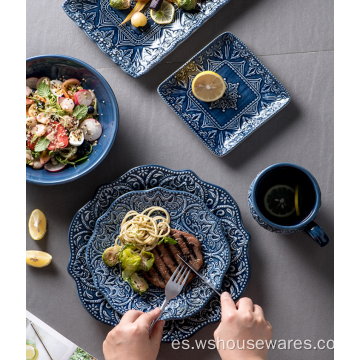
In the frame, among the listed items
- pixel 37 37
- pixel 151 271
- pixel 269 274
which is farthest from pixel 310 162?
pixel 37 37

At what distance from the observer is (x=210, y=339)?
2.11 m

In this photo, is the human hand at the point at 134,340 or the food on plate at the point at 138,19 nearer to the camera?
the human hand at the point at 134,340

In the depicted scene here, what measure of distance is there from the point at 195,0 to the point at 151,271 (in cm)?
173

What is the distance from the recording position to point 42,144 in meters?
1.96

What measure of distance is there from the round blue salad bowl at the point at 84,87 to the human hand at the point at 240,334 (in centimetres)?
113

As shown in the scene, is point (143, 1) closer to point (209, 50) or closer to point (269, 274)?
point (209, 50)

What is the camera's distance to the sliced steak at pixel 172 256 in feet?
6.51

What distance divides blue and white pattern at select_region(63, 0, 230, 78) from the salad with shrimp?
343 mm

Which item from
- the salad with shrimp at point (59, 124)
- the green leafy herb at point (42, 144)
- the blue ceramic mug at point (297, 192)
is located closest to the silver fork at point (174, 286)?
the blue ceramic mug at point (297, 192)

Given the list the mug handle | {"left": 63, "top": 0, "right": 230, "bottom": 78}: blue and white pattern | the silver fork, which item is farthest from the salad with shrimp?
the mug handle

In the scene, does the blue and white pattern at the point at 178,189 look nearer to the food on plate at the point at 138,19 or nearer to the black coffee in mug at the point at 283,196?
the black coffee in mug at the point at 283,196

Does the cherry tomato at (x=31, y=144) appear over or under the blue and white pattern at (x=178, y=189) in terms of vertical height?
over

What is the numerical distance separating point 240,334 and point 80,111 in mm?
1578

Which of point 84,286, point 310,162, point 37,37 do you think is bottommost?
point 310,162
